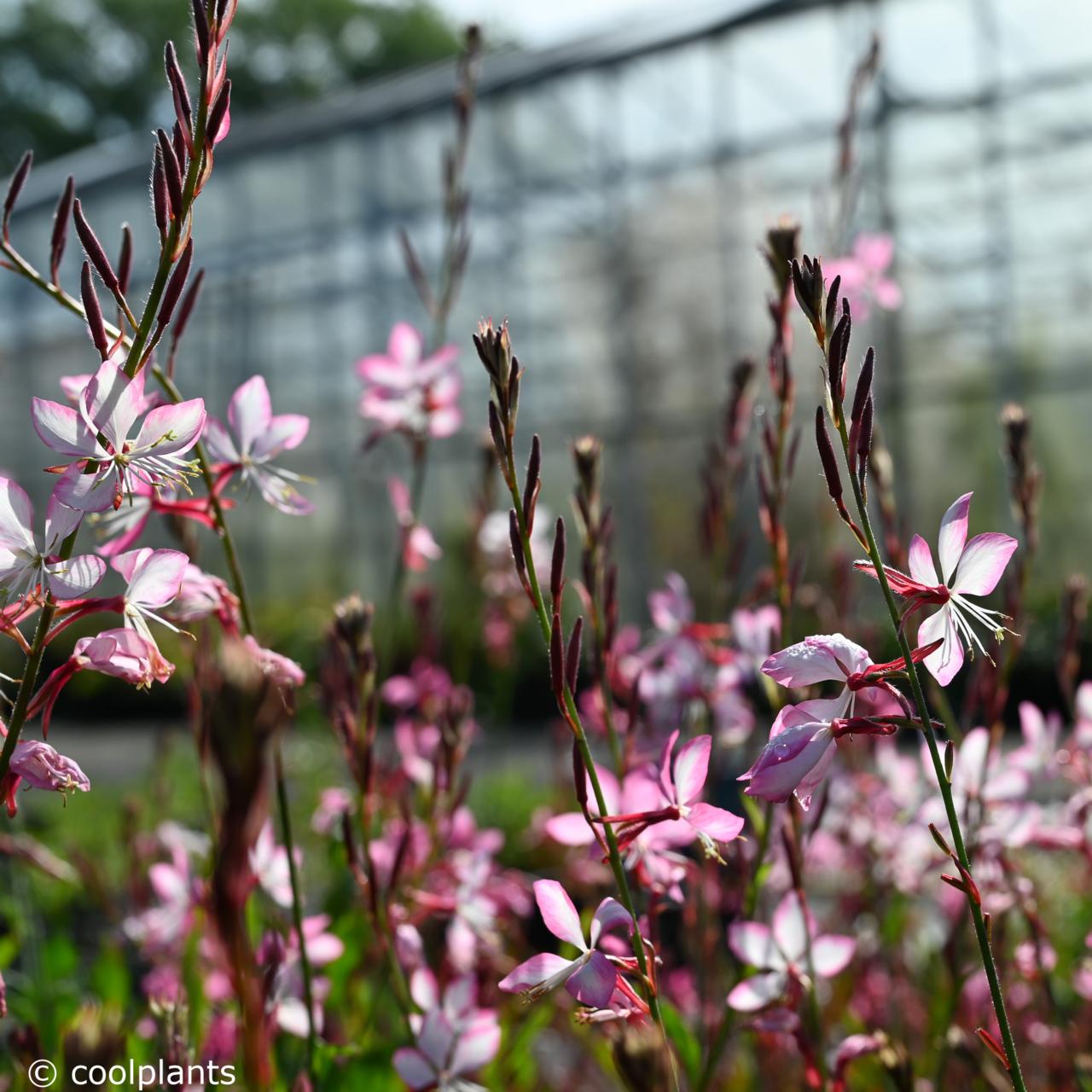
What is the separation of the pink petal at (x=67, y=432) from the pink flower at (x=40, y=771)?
0.14m

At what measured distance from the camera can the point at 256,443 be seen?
2.51 ft

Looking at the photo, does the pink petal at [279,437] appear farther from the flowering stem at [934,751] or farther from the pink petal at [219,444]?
the flowering stem at [934,751]

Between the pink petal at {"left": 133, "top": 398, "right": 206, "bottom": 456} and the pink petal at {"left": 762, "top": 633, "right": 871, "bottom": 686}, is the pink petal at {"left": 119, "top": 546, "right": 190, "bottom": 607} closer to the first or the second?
the pink petal at {"left": 133, "top": 398, "right": 206, "bottom": 456}

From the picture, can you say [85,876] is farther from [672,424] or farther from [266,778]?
[672,424]

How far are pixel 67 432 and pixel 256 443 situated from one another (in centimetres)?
22

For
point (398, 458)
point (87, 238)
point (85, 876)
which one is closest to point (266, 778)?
point (87, 238)

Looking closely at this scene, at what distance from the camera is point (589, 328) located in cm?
1059

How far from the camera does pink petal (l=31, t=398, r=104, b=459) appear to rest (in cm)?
55

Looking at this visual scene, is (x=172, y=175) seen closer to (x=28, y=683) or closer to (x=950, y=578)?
(x=28, y=683)

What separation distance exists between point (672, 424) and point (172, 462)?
31.5 feet

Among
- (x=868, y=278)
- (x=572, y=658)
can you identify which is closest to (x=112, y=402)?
(x=572, y=658)

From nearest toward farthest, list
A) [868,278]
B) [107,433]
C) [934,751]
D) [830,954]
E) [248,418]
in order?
[934,751], [107,433], [248,418], [830,954], [868,278]

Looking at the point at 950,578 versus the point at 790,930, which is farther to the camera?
the point at 790,930

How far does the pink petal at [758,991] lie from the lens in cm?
79
